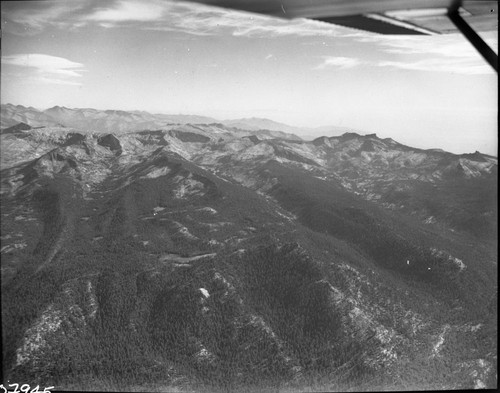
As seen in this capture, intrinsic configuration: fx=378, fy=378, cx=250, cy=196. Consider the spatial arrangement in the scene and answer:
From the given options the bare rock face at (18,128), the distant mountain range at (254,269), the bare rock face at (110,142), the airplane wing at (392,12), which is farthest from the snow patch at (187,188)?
the airplane wing at (392,12)

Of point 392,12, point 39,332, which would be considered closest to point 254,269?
point 39,332

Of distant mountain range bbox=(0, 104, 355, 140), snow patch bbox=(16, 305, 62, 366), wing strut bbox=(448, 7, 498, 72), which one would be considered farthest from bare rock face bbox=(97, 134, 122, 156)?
wing strut bbox=(448, 7, 498, 72)

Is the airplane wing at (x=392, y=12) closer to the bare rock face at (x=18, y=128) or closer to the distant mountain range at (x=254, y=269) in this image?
the distant mountain range at (x=254, y=269)

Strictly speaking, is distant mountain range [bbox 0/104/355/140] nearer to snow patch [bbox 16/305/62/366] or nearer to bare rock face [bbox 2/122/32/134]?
bare rock face [bbox 2/122/32/134]

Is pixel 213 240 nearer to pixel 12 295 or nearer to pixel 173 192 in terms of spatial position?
pixel 173 192

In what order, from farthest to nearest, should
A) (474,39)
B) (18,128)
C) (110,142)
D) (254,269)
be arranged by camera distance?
(110,142), (18,128), (254,269), (474,39)

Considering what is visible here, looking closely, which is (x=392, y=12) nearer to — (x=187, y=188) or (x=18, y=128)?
(x=187, y=188)

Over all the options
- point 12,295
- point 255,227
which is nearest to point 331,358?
point 255,227
